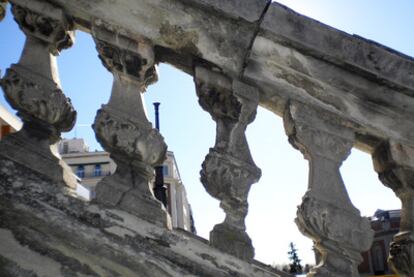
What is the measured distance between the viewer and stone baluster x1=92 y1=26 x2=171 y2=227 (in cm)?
229

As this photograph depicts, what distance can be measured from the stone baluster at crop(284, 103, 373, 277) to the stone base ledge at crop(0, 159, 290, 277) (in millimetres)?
334

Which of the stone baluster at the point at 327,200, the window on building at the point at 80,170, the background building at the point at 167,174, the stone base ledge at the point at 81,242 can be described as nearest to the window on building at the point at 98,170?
the background building at the point at 167,174

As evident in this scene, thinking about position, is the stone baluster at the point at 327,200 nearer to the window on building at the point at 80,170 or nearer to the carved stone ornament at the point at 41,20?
the carved stone ornament at the point at 41,20

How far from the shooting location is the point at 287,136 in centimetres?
278

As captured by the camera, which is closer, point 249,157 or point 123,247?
point 123,247

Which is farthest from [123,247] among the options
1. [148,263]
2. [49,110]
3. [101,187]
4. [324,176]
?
[324,176]

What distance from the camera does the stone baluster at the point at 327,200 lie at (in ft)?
8.03

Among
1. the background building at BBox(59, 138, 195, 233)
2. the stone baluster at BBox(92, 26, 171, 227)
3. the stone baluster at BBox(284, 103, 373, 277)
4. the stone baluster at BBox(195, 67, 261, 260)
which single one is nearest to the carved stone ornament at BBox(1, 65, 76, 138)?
the stone baluster at BBox(92, 26, 171, 227)

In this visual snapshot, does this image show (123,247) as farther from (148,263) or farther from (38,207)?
(38,207)

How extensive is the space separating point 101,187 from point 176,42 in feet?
2.94

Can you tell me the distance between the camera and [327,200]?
2521mm

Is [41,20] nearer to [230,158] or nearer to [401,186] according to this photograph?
[230,158]

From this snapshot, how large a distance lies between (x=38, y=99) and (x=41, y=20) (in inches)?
18.5

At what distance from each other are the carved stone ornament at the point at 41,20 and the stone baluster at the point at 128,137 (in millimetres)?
203
